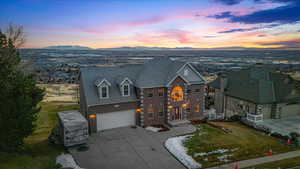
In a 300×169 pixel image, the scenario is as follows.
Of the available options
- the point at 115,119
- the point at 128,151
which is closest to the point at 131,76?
the point at 115,119

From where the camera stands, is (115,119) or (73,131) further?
(115,119)

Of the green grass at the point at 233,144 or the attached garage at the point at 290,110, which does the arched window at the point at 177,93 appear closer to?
the green grass at the point at 233,144

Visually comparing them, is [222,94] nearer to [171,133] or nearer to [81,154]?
[171,133]

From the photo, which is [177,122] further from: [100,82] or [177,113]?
[100,82]

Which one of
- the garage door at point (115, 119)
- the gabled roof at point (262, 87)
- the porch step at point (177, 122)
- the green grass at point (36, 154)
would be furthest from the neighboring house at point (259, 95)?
the green grass at point (36, 154)

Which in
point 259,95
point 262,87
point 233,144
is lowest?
point 233,144

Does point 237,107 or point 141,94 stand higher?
point 141,94
